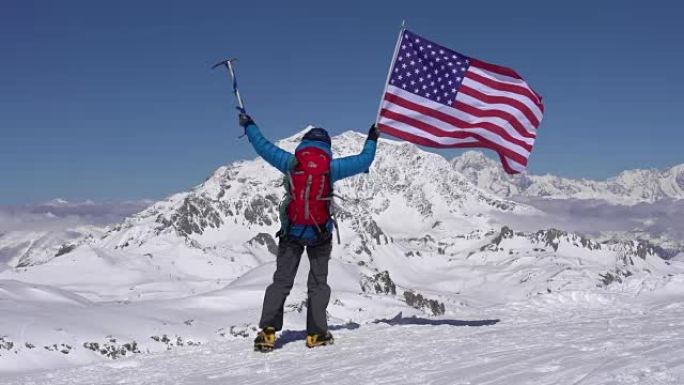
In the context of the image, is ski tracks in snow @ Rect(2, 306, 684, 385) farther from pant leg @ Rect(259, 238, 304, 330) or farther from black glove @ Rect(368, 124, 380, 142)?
black glove @ Rect(368, 124, 380, 142)

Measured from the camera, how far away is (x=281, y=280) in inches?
454

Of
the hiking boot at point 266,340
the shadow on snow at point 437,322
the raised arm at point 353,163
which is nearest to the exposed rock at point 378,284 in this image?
the shadow on snow at point 437,322

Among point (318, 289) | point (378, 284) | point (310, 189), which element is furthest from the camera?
point (378, 284)

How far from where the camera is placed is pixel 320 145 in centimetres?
1122

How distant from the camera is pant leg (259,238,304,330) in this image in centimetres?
1139

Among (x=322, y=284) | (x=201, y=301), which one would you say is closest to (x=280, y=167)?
(x=322, y=284)

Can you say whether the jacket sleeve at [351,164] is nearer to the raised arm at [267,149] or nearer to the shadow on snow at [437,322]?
the raised arm at [267,149]

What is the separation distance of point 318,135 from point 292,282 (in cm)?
269

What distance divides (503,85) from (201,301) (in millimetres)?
92350

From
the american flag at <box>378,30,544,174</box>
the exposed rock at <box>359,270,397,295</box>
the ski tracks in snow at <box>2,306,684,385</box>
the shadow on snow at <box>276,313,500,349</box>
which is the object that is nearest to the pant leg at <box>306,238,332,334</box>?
the ski tracks in snow at <box>2,306,684,385</box>

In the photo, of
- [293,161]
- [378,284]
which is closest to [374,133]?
[293,161]

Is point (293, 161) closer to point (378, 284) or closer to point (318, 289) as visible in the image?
point (318, 289)

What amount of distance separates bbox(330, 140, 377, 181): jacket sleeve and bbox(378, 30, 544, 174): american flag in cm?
230

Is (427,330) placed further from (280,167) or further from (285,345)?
(280,167)
